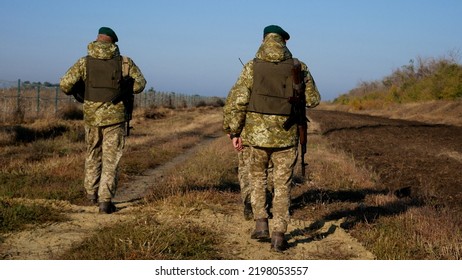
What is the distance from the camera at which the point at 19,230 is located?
5.24 m

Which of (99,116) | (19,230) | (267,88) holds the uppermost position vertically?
(267,88)

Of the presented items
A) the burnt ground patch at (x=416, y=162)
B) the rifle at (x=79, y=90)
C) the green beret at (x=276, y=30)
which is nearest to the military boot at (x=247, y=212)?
the green beret at (x=276, y=30)

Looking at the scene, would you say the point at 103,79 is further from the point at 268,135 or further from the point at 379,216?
the point at 379,216

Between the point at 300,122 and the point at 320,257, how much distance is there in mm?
1329

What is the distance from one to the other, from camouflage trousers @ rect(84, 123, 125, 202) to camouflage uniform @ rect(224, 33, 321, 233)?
6.58 feet

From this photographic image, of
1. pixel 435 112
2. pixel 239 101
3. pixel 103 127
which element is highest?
pixel 435 112

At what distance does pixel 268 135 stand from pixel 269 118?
0.55 ft

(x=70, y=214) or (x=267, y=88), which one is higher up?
(x=267, y=88)

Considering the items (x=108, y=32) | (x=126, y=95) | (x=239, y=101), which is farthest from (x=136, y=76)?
(x=239, y=101)

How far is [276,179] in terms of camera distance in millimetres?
5027

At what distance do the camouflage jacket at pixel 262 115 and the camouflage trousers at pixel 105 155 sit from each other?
6.57ft
